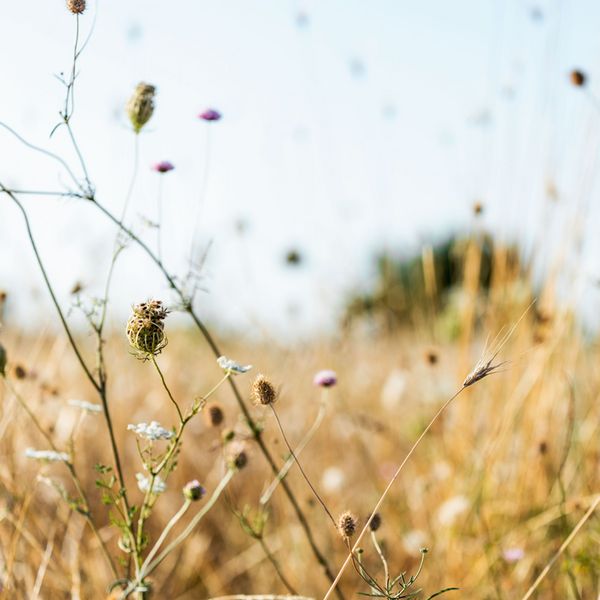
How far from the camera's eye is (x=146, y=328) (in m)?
0.74

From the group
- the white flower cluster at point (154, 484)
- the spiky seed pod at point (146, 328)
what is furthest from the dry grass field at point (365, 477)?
the spiky seed pod at point (146, 328)

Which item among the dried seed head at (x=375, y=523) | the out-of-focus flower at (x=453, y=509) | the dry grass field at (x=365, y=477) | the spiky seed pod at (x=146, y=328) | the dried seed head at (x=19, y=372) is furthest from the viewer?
the out-of-focus flower at (x=453, y=509)

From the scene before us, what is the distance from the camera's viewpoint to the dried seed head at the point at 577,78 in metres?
1.48

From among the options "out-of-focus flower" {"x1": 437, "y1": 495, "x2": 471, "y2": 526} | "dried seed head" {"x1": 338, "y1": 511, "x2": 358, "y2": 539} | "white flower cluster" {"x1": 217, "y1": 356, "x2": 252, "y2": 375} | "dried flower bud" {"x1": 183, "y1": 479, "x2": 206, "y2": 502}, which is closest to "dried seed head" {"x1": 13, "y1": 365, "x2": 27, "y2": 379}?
"dried flower bud" {"x1": 183, "y1": 479, "x2": 206, "y2": 502}

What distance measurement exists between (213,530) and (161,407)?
1.54 ft

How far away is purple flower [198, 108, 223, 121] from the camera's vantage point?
103 centimetres

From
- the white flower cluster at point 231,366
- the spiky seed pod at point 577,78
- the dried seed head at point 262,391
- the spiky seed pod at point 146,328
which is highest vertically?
the spiky seed pod at point 577,78

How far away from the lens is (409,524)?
1.80 metres

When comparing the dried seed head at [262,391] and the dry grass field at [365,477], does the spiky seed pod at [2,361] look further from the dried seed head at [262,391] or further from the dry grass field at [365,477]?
the dried seed head at [262,391]

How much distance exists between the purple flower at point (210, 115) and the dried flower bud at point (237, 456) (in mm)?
475

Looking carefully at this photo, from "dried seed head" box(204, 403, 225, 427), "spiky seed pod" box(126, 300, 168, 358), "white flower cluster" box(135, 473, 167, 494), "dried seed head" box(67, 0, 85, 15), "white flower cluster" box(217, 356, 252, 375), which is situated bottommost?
"dried seed head" box(204, 403, 225, 427)

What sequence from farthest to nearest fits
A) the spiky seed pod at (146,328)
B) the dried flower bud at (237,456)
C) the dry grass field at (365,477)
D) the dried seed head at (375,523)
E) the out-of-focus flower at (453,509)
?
the out-of-focus flower at (453,509) < the dry grass field at (365,477) < the dried flower bud at (237,456) < the dried seed head at (375,523) < the spiky seed pod at (146,328)

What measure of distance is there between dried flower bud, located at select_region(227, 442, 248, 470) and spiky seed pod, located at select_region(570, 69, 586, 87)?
1048mm

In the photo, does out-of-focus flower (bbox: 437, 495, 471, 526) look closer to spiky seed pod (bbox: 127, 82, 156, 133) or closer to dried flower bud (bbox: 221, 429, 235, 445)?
dried flower bud (bbox: 221, 429, 235, 445)
